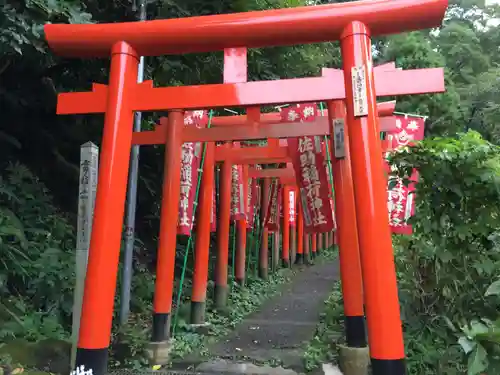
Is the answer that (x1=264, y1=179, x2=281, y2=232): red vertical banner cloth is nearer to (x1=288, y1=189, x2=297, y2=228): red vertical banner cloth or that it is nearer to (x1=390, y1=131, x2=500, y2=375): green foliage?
(x1=288, y1=189, x2=297, y2=228): red vertical banner cloth

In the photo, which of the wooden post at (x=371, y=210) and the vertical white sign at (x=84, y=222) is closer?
the wooden post at (x=371, y=210)

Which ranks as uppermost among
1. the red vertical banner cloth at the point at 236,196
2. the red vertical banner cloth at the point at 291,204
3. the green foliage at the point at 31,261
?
the red vertical banner cloth at the point at 291,204

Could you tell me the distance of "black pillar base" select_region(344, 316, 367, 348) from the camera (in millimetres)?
6105

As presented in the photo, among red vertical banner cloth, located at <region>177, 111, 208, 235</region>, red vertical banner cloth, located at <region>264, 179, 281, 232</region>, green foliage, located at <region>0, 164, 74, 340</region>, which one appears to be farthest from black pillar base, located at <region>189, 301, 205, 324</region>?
red vertical banner cloth, located at <region>264, 179, 281, 232</region>

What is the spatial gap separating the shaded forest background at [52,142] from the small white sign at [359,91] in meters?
0.99

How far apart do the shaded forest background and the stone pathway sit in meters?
2.06

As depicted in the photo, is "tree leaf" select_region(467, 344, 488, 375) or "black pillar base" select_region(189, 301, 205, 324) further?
"black pillar base" select_region(189, 301, 205, 324)

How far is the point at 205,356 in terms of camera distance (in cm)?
673

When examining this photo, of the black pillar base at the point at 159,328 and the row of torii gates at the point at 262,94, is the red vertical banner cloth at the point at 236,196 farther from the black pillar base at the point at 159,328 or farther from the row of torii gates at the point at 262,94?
the row of torii gates at the point at 262,94

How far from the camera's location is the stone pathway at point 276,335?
634cm

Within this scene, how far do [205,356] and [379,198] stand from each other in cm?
401

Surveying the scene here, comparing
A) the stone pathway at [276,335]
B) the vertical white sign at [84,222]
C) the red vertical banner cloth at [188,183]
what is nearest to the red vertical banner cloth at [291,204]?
the stone pathway at [276,335]

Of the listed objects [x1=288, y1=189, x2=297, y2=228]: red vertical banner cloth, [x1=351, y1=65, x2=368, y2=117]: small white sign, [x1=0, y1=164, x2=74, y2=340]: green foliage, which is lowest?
[x1=0, y1=164, x2=74, y2=340]: green foliage

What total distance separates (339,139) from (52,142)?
5.95 metres
